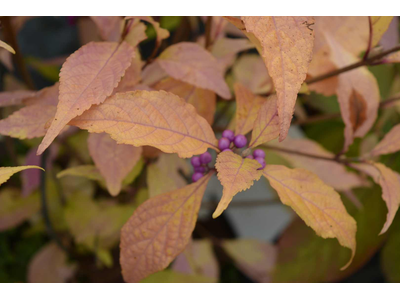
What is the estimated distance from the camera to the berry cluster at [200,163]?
342mm

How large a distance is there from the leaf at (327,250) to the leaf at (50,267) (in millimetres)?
430

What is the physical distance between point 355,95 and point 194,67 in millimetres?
201

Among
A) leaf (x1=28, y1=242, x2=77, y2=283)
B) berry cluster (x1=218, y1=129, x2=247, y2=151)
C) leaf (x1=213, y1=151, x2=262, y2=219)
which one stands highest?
leaf (x1=213, y1=151, x2=262, y2=219)

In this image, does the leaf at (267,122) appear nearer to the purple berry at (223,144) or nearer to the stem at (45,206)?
the purple berry at (223,144)

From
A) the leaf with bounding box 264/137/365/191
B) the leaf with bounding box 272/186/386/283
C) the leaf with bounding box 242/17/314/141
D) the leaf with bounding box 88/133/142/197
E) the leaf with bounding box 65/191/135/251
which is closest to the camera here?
the leaf with bounding box 242/17/314/141

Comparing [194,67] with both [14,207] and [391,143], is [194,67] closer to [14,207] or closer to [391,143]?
[391,143]

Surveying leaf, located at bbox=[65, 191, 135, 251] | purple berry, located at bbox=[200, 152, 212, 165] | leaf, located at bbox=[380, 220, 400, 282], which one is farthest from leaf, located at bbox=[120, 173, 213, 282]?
leaf, located at bbox=[380, 220, 400, 282]

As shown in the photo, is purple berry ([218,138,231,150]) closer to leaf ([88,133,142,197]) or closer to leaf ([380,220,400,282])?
leaf ([88,133,142,197])

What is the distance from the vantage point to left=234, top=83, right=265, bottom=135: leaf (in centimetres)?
34

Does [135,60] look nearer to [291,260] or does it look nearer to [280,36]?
[280,36]

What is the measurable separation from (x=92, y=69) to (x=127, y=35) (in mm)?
75

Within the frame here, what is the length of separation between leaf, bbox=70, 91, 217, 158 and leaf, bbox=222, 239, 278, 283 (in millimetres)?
531

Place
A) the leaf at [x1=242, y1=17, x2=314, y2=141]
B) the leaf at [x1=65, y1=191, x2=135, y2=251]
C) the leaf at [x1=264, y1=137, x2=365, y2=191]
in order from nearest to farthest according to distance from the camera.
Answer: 1. the leaf at [x1=242, y1=17, x2=314, y2=141]
2. the leaf at [x1=264, y1=137, x2=365, y2=191]
3. the leaf at [x1=65, y1=191, x2=135, y2=251]

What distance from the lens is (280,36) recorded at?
25 cm
